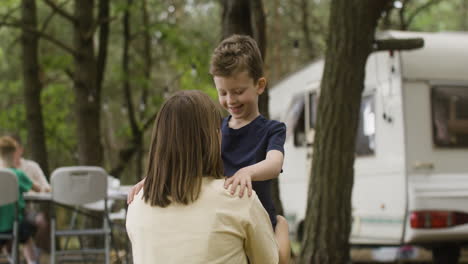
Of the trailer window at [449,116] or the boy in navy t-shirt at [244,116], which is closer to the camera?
the boy in navy t-shirt at [244,116]

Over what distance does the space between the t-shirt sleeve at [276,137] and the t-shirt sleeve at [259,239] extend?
42 cm

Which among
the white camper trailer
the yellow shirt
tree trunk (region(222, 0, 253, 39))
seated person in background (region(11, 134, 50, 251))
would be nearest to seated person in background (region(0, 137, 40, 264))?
seated person in background (region(11, 134, 50, 251))

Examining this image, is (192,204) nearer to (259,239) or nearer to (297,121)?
(259,239)

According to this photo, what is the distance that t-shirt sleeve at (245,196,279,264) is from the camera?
232 centimetres

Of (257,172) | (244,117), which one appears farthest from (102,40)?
(257,172)

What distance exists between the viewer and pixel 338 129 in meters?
6.61

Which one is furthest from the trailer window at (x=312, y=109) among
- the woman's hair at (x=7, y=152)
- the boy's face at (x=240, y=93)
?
the boy's face at (x=240, y=93)

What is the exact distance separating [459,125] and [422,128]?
0.46 metres

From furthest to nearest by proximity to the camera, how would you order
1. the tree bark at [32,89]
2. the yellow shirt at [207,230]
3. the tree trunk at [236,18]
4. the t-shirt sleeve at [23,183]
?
the tree bark at [32,89] → the t-shirt sleeve at [23,183] → the tree trunk at [236,18] → the yellow shirt at [207,230]

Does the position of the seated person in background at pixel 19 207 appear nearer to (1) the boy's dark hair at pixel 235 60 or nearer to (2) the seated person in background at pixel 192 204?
(1) the boy's dark hair at pixel 235 60

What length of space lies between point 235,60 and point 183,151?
579 mm

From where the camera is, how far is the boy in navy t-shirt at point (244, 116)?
109 inches

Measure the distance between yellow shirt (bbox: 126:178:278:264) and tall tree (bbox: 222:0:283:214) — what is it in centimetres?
411

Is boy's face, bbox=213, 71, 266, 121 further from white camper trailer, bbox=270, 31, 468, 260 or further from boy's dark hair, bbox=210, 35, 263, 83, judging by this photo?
white camper trailer, bbox=270, 31, 468, 260
